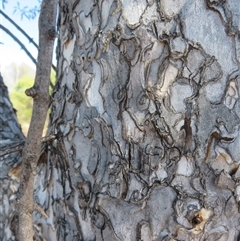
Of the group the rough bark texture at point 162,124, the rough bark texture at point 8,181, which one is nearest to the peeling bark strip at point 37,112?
the rough bark texture at point 162,124

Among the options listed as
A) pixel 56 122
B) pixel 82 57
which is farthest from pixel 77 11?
pixel 56 122

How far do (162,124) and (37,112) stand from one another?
192 mm

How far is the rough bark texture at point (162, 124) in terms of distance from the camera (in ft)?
1.96

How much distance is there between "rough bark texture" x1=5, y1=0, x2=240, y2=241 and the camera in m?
0.60

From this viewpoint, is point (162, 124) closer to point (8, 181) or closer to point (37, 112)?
point (37, 112)

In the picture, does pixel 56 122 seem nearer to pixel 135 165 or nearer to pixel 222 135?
pixel 135 165

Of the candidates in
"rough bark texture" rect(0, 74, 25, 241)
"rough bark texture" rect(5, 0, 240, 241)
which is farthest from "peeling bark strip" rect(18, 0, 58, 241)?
"rough bark texture" rect(0, 74, 25, 241)

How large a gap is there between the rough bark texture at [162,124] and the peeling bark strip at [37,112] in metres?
0.08

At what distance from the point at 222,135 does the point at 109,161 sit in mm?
175

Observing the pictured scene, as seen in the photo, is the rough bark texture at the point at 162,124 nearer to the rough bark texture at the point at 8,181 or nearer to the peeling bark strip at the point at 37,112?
the peeling bark strip at the point at 37,112

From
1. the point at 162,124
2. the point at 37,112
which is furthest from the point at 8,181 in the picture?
the point at 162,124

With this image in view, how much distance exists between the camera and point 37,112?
2.14 feet

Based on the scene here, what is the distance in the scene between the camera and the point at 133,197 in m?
0.62

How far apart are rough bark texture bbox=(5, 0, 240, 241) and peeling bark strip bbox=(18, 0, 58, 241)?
0.08 m
